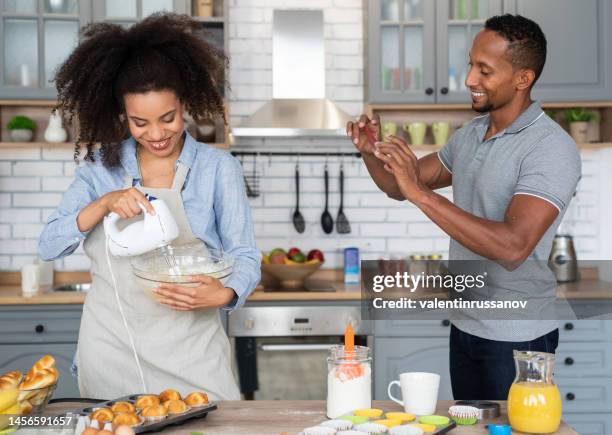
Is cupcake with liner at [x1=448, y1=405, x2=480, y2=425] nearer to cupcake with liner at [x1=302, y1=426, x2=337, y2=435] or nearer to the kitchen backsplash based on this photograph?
cupcake with liner at [x1=302, y1=426, x2=337, y2=435]

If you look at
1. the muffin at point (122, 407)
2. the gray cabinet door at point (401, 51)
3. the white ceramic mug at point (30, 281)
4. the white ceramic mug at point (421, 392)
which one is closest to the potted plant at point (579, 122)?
the gray cabinet door at point (401, 51)

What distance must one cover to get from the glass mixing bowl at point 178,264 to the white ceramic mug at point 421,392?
59cm

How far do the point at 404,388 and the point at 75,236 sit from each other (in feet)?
3.20

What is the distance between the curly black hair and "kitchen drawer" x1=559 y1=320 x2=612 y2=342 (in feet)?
7.78

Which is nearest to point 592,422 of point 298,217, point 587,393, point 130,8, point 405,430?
point 587,393

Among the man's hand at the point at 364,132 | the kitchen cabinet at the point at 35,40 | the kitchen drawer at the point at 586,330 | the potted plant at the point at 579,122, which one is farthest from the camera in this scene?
the potted plant at the point at 579,122

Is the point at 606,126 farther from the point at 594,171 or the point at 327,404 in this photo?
the point at 327,404

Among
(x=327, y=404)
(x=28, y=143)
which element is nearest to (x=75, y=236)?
(x=327, y=404)

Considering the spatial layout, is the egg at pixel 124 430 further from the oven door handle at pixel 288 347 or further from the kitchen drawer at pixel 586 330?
the kitchen drawer at pixel 586 330

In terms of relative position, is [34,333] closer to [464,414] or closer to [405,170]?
[405,170]

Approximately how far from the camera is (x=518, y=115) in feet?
7.93

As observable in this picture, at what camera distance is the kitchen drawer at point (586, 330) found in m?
3.90

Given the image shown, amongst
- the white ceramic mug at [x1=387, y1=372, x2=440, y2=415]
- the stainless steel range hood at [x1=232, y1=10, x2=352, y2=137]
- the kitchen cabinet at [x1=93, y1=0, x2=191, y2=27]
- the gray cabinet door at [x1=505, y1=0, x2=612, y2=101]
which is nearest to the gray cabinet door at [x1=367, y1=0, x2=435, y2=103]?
the stainless steel range hood at [x1=232, y1=10, x2=352, y2=137]

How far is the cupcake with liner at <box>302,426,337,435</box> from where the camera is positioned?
59.9 inches
